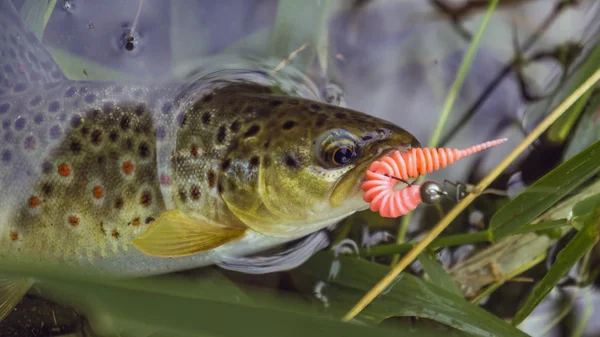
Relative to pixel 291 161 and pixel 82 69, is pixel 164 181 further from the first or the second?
pixel 82 69

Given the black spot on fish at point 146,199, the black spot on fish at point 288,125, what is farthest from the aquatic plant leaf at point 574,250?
the black spot on fish at point 146,199

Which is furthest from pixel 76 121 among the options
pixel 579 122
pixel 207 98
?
pixel 579 122

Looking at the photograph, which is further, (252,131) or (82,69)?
(82,69)

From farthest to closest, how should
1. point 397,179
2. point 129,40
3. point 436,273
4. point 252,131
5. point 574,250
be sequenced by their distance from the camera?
point 129,40 → point 436,273 → point 252,131 → point 574,250 → point 397,179

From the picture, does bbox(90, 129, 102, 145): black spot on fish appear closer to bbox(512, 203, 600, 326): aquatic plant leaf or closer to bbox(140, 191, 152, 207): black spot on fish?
bbox(140, 191, 152, 207): black spot on fish

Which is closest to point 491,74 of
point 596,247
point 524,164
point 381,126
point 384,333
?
point 524,164

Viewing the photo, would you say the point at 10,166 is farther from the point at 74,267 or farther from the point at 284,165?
the point at 284,165

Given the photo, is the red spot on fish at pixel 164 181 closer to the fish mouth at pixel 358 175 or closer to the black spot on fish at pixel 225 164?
the black spot on fish at pixel 225 164

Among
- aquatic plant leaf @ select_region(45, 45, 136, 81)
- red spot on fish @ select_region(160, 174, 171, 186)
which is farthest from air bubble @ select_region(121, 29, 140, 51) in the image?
red spot on fish @ select_region(160, 174, 171, 186)
